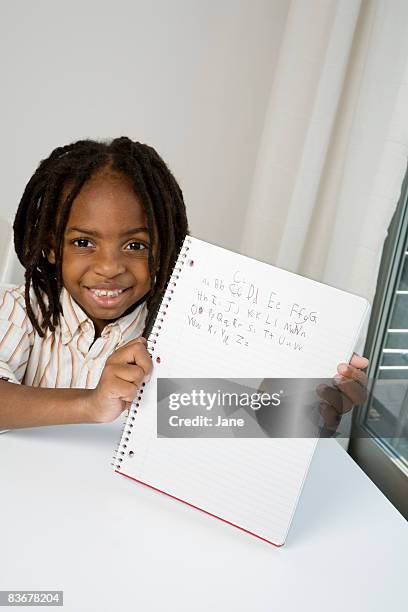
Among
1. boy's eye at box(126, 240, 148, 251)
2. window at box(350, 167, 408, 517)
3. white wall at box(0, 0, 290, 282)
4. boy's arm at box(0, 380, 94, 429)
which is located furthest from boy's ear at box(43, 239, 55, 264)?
white wall at box(0, 0, 290, 282)

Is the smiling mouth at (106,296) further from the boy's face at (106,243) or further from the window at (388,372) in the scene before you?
the window at (388,372)

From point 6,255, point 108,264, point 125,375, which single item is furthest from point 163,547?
point 6,255

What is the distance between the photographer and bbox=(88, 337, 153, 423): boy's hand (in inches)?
31.7

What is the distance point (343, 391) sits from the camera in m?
0.79

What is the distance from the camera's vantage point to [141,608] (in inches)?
24.8

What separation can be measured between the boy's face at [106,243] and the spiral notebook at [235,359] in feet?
0.63

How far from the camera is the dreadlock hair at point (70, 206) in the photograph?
0.99 m

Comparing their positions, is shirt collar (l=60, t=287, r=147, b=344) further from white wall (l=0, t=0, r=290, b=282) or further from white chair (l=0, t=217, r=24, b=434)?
white wall (l=0, t=0, r=290, b=282)

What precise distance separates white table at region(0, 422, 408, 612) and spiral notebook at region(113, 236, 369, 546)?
0.10 feet

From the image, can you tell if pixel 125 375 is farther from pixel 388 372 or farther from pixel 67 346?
A: pixel 388 372

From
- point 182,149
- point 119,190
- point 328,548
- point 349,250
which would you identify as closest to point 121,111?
point 182,149

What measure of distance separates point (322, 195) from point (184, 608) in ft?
3.41

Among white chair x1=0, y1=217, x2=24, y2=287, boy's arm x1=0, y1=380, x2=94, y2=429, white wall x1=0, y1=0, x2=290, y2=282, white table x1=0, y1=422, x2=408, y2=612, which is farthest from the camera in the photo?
white wall x1=0, y1=0, x2=290, y2=282

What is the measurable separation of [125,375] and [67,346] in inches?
11.8
